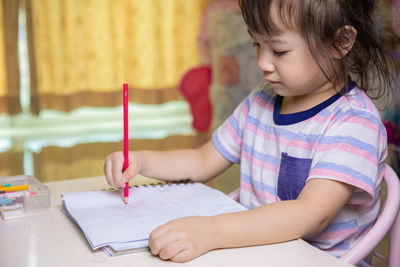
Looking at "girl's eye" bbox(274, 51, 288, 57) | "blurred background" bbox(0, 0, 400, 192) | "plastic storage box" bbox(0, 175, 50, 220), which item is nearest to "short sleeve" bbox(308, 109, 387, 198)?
"girl's eye" bbox(274, 51, 288, 57)

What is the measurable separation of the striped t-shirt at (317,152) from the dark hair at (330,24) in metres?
0.05

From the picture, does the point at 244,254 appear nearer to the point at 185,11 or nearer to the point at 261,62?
the point at 261,62

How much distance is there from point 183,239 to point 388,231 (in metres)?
0.33

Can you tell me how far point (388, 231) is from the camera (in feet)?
2.37

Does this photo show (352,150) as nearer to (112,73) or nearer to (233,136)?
(233,136)

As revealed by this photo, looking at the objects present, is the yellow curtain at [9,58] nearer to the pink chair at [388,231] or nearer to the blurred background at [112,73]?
the blurred background at [112,73]

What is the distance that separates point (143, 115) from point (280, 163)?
2.89m

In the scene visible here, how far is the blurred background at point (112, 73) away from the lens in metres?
2.94

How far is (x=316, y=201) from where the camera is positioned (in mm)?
657

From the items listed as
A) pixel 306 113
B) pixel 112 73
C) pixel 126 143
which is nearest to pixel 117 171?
pixel 126 143

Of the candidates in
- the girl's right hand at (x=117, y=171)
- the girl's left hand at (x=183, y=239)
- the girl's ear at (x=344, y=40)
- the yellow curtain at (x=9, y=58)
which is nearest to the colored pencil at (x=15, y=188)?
the girl's right hand at (x=117, y=171)

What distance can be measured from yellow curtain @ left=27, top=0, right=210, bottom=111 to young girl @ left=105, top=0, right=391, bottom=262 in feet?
8.67

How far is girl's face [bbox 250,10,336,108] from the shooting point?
729mm

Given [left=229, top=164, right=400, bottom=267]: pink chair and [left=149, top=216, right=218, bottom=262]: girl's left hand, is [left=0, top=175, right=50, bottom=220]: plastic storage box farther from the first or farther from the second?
[left=229, top=164, right=400, bottom=267]: pink chair
